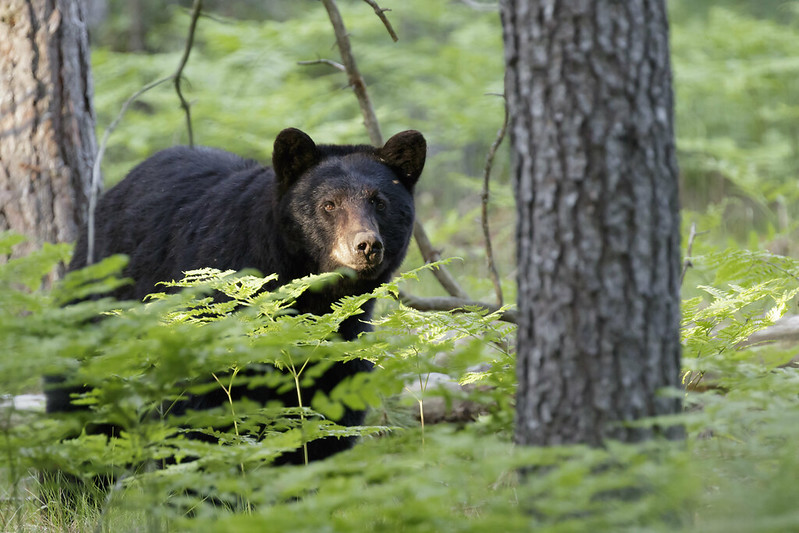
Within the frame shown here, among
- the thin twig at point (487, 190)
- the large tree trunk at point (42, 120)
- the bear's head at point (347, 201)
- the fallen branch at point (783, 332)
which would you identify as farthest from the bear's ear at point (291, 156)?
the fallen branch at point (783, 332)

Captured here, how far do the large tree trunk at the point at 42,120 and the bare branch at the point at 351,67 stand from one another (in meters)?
2.07

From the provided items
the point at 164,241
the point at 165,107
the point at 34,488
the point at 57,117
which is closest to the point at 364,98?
the point at 164,241

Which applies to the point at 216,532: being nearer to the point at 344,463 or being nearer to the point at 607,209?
the point at 344,463

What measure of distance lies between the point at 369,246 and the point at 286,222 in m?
0.64

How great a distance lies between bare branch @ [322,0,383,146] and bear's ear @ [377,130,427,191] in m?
0.44

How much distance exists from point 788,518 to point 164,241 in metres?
4.48

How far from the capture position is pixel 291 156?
5.12m

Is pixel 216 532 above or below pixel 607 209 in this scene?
below

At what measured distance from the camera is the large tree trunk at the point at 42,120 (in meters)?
5.82

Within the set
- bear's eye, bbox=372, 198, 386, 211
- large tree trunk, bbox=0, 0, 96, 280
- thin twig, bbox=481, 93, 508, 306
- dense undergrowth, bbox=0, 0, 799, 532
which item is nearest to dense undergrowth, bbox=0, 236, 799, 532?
dense undergrowth, bbox=0, 0, 799, 532

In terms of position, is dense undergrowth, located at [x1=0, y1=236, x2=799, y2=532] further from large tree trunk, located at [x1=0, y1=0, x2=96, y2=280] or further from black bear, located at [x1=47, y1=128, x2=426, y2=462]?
large tree trunk, located at [x1=0, y1=0, x2=96, y2=280]

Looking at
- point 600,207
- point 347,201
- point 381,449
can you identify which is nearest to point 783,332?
point 347,201

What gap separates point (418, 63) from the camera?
15234mm

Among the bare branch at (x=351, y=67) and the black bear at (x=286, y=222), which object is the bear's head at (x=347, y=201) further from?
the bare branch at (x=351, y=67)
